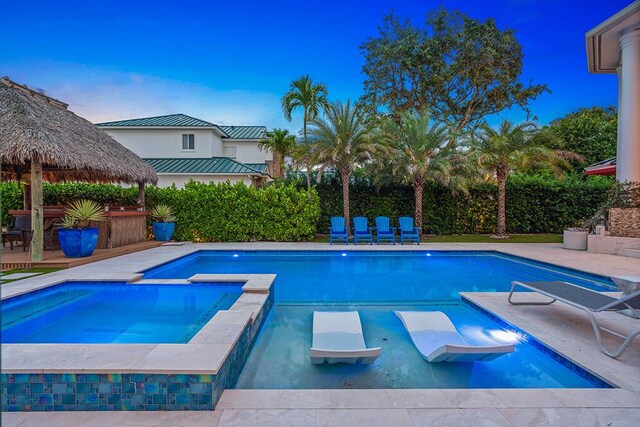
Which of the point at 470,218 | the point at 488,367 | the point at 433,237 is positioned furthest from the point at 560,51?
the point at 488,367

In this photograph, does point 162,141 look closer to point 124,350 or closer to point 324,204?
point 324,204

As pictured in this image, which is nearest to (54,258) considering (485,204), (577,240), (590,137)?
(577,240)

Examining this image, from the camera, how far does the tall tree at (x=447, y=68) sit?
811 inches

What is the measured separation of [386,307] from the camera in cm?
671

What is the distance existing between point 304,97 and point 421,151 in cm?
1293

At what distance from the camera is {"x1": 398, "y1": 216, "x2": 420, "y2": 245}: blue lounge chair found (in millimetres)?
13664

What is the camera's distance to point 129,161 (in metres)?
12.8

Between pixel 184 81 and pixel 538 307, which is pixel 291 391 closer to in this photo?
pixel 538 307

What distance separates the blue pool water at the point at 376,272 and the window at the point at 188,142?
49.4 ft

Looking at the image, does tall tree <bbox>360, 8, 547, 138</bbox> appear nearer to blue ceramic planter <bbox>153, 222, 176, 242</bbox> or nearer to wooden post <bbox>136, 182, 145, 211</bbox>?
blue ceramic planter <bbox>153, 222, 176, 242</bbox>

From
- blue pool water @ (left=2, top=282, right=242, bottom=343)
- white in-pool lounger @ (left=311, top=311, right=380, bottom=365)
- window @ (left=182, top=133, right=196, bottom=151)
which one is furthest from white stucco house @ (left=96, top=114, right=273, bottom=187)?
white in-pool lounger @ (left=311, top=311, right=380, bottom=365)

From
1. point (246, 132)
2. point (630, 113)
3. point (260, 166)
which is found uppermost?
point (246, 132)

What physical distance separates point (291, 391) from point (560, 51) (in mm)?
20444

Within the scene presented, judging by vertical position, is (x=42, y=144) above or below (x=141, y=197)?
above
